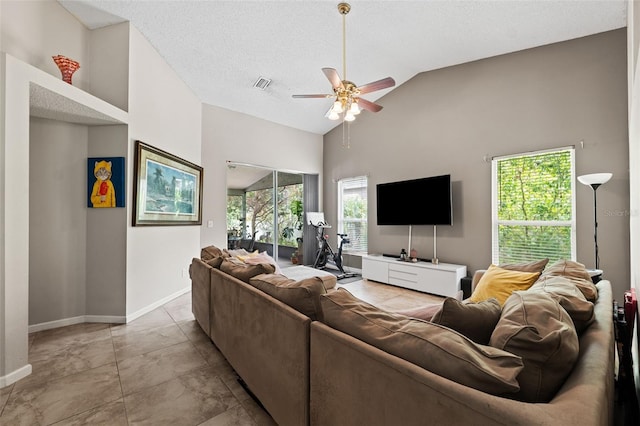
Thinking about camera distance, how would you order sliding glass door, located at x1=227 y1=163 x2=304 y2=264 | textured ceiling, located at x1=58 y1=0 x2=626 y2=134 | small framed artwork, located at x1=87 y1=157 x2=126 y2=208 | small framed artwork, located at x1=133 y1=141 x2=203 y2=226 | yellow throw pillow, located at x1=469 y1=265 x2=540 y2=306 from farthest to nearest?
1. sliding glass door, located at x1=227 y1=163 x2=304 y2=264
2. small framed artwork, located at x1=133 y1=141 x2=203 y2=226
3. small framed artwork, located at x1=87 y1=157 x2=126 y2=208
4. textured ceiling, located at x1=58 y1=0 x2=626 y2=134
5. yellow throw pillow, located at x1=469 y1=265 x2=540 y2=306

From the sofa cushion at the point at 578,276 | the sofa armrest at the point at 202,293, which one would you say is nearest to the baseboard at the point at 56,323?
the sofa armrest at the point at 202,293

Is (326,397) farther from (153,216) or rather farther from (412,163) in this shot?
(412,163)

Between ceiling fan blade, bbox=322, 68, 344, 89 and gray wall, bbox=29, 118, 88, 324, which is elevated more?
ceiling fan blade, bbox=322, 68, 344, 89

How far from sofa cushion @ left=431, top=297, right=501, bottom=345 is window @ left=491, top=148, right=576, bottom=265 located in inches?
139

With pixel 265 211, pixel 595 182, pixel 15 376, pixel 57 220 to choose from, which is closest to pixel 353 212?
pixel 265 211

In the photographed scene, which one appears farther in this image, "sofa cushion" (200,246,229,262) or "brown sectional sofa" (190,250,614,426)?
"sofa cushion" (200,246,229,262)

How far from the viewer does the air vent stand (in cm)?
475

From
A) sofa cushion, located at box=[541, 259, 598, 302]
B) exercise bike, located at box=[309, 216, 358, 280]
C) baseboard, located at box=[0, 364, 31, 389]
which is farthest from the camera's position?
exercise bike, located at box=[309, 216, 358, 280]

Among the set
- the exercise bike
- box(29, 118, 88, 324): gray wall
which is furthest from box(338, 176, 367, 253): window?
box(29, 118, 88, 324): gray wall

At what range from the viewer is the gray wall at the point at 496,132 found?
3.32 m

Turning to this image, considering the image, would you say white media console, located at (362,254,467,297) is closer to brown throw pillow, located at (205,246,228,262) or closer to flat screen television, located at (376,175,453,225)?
flat screen television, located at (376,175,453,225)

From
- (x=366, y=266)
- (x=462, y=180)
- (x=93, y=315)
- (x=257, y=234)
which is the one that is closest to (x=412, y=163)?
(x=462, y=180)

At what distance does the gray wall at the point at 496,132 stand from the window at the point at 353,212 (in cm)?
27

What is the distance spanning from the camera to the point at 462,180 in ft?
15.1
